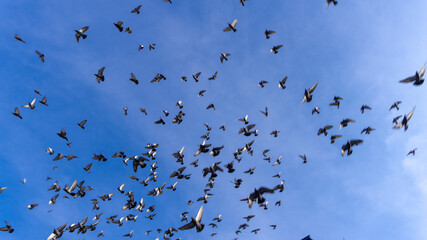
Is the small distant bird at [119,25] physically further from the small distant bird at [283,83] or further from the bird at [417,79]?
the bird at [417,79]

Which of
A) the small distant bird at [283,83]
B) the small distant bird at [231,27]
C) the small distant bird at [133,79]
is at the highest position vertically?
the small distant bird at [231,27]

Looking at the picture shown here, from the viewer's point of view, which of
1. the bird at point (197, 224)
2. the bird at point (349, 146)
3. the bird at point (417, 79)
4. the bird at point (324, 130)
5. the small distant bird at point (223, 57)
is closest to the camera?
the bird at point (197, 224)

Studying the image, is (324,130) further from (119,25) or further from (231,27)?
(119,25)

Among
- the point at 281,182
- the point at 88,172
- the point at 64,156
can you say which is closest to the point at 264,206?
the point at 281,182

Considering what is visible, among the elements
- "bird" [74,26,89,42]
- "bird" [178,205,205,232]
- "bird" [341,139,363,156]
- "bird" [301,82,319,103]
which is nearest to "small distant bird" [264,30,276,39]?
"bird" [301,82,319,103]

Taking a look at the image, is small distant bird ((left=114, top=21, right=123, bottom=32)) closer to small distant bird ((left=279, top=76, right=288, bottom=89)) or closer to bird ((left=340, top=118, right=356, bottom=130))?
small distant bird ((left=279, top=76, right=288, bottom=89))

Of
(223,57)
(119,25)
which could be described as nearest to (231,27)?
(223,57)

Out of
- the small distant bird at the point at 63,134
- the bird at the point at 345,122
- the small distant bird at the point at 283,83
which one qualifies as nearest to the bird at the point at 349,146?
the bird at the point at 345,122

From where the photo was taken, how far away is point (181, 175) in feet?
71.6

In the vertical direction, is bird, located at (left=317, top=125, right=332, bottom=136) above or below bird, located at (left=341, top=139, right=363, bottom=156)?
above

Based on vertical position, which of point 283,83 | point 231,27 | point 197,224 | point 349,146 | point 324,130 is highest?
point 231,27

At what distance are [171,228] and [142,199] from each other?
4.00 metres

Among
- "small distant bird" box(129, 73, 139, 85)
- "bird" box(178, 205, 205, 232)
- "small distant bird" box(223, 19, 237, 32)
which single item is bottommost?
"bird" box(178, 205, 205, 232)

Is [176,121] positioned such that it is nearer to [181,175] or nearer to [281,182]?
[181,175]
